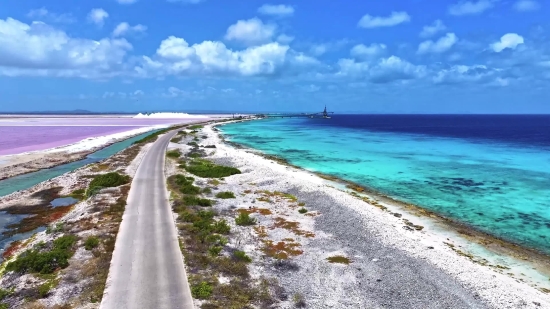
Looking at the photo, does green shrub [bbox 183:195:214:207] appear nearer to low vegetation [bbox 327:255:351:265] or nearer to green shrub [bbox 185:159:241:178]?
green shrub [bbox 185:159:241:178]

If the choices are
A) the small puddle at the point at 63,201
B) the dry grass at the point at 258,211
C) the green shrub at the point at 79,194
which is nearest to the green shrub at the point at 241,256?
the dry grass at the point at 258,211

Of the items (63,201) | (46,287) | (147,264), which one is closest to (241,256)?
(147,264)

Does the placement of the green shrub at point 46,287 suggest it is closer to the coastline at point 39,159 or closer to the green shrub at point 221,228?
the green shrub at point 221,228

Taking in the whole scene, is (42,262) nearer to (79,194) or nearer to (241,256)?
(241,256)

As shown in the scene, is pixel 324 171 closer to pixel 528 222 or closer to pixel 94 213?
pixel 528 222

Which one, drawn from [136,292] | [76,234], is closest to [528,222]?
[136,292]
